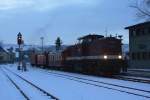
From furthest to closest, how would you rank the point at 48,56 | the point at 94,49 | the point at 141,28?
1. the point at 48,56
2. the point at 141,28
3. the point at 94,49

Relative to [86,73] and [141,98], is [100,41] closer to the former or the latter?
[86,73]

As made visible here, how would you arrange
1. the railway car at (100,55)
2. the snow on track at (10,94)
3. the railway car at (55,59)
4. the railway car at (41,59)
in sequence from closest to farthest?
1. the snow on track at (10,94)
2. the railway car at (100,55)
3. the railway car at (55,59)
4. the railway car at (41,59)

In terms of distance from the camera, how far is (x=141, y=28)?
5938 centimetres

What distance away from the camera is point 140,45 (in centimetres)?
6053

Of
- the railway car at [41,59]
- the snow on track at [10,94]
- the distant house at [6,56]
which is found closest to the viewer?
the snow on track at [10,94]

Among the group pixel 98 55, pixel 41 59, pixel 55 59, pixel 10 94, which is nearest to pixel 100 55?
pixel 98 55

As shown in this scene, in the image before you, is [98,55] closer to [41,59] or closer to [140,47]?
[140,47]

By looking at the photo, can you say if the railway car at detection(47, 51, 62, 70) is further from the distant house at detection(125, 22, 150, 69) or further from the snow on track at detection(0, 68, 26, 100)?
the snow on track at detection(0, 68, 26, 100)

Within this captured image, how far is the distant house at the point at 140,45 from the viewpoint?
5784 centimetres

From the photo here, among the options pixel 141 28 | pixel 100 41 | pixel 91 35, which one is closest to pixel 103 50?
pixel 100 41

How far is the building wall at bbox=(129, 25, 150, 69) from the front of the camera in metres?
57.9

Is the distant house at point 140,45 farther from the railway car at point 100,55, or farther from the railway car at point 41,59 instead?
the railway car at point 100,55

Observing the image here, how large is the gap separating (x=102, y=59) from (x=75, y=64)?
9.10 metres

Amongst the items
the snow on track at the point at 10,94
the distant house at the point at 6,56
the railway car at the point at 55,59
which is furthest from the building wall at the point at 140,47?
the distant house at the point at 6,56
